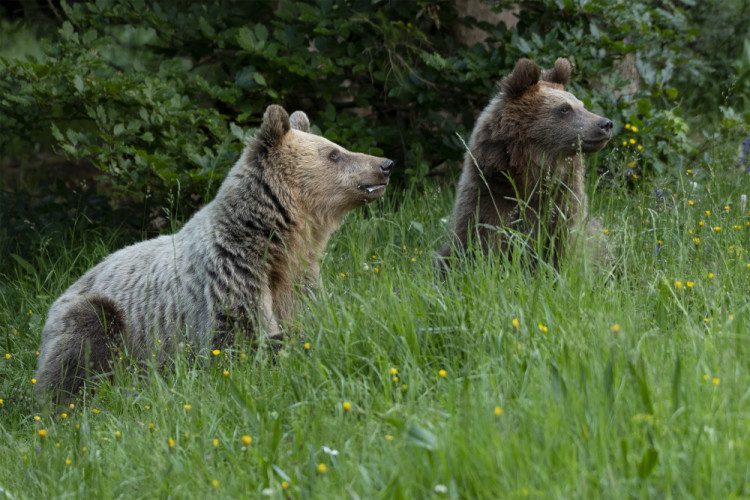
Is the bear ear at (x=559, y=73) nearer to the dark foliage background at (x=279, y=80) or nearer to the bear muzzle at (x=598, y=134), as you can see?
the bear muzzle at (x=598, y=134)

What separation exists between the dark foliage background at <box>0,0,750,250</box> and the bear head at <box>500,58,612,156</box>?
0.88 meters

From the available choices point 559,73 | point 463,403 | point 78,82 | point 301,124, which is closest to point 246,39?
point 78,82

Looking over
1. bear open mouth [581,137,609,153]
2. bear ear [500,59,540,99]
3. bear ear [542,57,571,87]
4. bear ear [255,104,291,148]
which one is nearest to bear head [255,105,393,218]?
bear ear [255,104,291,148]

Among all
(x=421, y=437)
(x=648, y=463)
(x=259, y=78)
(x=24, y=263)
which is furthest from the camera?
(x=259, y=78)

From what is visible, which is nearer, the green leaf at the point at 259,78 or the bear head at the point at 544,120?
the bear head at the point at 544,120

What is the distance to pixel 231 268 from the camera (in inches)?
173

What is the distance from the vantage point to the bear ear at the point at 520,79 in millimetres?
5160

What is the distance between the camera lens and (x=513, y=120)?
519cm

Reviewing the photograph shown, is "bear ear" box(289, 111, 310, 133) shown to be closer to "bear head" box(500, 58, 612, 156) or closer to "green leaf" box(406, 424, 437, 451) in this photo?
"bear head" box(500, 58, 612, 156)

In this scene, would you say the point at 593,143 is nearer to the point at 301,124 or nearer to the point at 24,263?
the point at 301,124

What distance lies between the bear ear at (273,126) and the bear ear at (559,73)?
1.96 meters

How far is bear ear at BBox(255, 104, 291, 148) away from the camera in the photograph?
4625 mm

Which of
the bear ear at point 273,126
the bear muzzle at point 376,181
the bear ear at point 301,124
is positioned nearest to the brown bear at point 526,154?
the bear muzzle at point 376,181

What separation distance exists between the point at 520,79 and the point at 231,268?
2.27 meters
